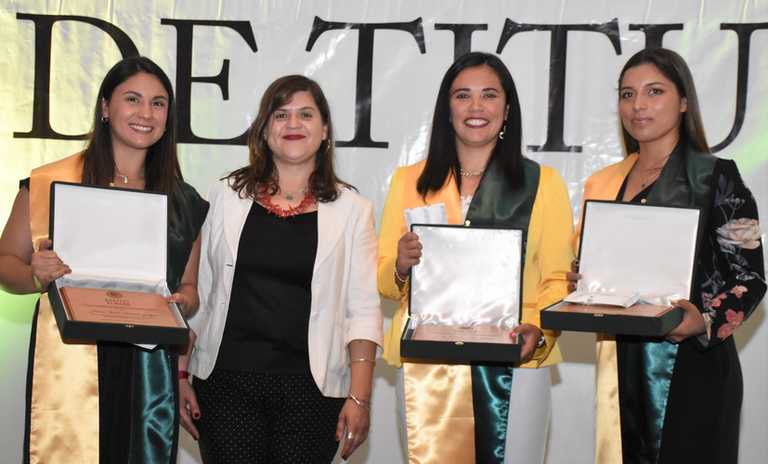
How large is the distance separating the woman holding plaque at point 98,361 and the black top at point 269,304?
174mm

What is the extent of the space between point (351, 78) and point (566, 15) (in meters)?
0.96

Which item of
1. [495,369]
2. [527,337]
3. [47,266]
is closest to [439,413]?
[495,369]

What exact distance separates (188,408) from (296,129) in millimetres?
888

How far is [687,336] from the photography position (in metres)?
2.65

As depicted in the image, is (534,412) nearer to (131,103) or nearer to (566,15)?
(131,103)

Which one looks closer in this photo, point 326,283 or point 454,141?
point 326,283

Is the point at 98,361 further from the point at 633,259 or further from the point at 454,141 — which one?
the point at 633,259

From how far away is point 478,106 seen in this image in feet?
9.37

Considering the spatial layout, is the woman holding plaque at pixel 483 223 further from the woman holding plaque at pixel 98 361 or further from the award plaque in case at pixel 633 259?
the woman holding plaque at pixel 98 361

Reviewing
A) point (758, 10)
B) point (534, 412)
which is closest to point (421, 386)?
point (534, 412)

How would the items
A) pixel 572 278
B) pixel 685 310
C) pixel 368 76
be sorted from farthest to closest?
1. pixel 368 76
2. pixel 572 278
3. pixel 685 310

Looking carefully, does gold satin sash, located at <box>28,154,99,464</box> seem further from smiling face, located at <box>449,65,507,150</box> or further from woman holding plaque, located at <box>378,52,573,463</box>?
smiling face, located at <box>449,65,507,150</box>

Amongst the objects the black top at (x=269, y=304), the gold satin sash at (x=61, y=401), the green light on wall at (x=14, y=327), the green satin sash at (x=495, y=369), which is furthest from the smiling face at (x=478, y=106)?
the green light on wall at (x=14, y=327)

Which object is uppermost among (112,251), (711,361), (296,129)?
(296,129)
